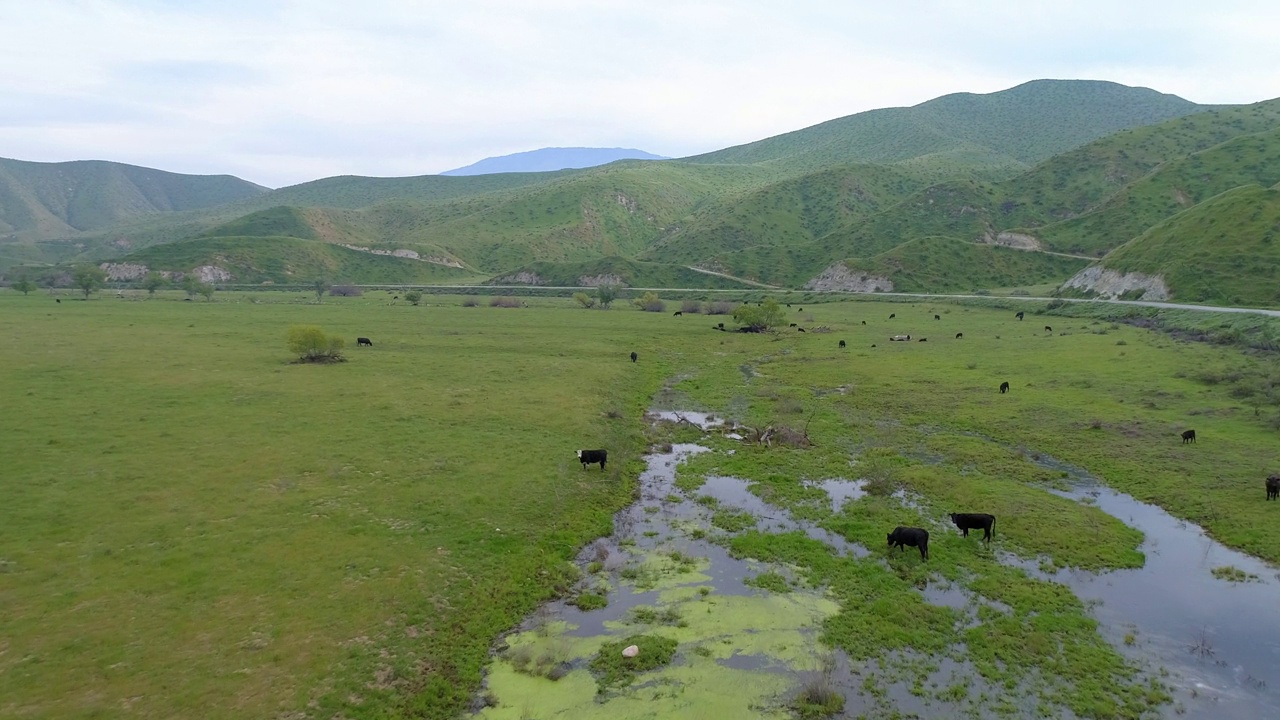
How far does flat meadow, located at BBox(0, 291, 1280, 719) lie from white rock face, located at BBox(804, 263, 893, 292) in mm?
78235

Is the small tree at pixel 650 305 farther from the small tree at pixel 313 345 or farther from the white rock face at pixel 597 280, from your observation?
the small tree at pixel 313 345

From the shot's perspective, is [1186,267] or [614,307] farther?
[614,307]

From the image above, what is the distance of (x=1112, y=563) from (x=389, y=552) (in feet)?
89.5

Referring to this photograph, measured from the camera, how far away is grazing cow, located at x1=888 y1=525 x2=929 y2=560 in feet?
79.9

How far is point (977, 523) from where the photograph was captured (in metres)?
26.1

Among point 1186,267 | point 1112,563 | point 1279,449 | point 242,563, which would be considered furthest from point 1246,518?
point 1186,267

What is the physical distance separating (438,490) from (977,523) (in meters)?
23.8

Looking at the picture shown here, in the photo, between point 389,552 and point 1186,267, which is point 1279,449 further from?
point 1186,267

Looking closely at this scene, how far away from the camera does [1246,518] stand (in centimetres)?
2623

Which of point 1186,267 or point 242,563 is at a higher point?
point 1186,267

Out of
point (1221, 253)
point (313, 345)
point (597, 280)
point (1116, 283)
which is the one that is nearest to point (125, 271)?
point (597, 280)

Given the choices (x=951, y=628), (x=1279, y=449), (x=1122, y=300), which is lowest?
(x=951, y=628)

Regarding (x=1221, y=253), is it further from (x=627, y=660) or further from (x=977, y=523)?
(x=627, y=660)

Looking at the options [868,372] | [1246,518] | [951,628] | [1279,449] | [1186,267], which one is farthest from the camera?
[1186,267]
